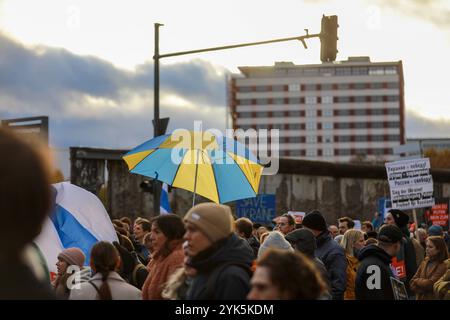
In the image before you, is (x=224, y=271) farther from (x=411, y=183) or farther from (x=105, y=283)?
(x=411, y=183)

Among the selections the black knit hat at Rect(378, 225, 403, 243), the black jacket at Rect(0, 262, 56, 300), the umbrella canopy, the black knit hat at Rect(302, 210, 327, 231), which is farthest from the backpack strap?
the umbrella canopy

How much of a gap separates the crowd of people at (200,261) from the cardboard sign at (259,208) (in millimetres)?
12037

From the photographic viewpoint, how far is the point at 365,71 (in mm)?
149250

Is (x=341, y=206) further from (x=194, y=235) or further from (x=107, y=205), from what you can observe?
(x=194, y=235)

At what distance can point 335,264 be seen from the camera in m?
8.07

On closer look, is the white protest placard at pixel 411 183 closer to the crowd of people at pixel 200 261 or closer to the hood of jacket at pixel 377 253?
the crowd of people at pixel 200 261

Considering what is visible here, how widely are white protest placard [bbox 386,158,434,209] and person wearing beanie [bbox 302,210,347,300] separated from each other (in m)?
7.51

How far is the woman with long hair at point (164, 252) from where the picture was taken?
5770 millimetres

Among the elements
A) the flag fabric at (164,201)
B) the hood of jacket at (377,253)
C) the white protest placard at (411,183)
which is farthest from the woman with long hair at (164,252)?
the flag fabric at (164,201)

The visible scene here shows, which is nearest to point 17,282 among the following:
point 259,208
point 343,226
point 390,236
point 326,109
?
point 390,236

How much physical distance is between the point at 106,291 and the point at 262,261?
199 centimetres

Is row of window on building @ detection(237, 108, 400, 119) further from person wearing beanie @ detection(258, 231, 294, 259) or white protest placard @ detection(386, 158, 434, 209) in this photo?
person wearing beanie @ detection(258, 231, 294, 259)

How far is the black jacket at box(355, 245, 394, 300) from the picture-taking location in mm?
6473

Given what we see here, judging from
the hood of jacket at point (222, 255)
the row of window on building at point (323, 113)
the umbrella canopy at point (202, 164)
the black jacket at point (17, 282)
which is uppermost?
the row of window on building at point (323, 113)
